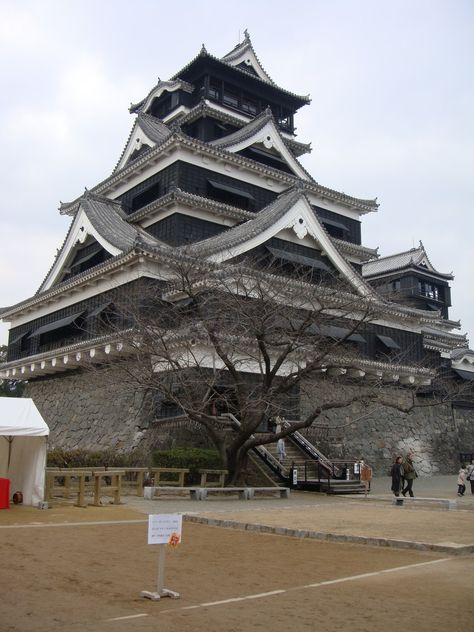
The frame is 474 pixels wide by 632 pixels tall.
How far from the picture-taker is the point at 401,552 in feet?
32.4

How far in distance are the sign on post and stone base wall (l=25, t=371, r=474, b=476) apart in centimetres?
1508

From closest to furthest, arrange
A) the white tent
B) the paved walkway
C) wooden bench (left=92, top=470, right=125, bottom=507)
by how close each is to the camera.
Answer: the paved walkway
the white tent
wooden bench (left=92, top=470, right=125, bottom=507)

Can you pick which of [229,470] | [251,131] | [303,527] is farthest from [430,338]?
[303,527]

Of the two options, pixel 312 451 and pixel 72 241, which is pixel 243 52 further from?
pixel 312 451

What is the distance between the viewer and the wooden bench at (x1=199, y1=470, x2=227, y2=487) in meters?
18.7

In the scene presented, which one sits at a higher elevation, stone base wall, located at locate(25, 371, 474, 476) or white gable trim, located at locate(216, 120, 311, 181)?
white gable trim, located at locate(216, 120, 311, 181)

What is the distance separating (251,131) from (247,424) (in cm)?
1949

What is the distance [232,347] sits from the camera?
1995 cm

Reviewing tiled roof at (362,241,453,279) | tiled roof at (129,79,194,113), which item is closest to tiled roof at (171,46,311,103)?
tiled roof at (129,79,194,113)

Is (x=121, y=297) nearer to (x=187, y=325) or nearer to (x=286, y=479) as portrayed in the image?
(x=187, y=325)

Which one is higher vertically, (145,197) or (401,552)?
(145,197)

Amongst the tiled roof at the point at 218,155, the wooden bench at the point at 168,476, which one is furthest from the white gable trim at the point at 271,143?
the wooden bench at the point at 168,476

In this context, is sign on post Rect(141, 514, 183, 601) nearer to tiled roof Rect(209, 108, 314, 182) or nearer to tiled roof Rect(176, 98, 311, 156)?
tiled roof Rect(209, 108, 314, 182)

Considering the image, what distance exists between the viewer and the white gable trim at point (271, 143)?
3297 centimetres
